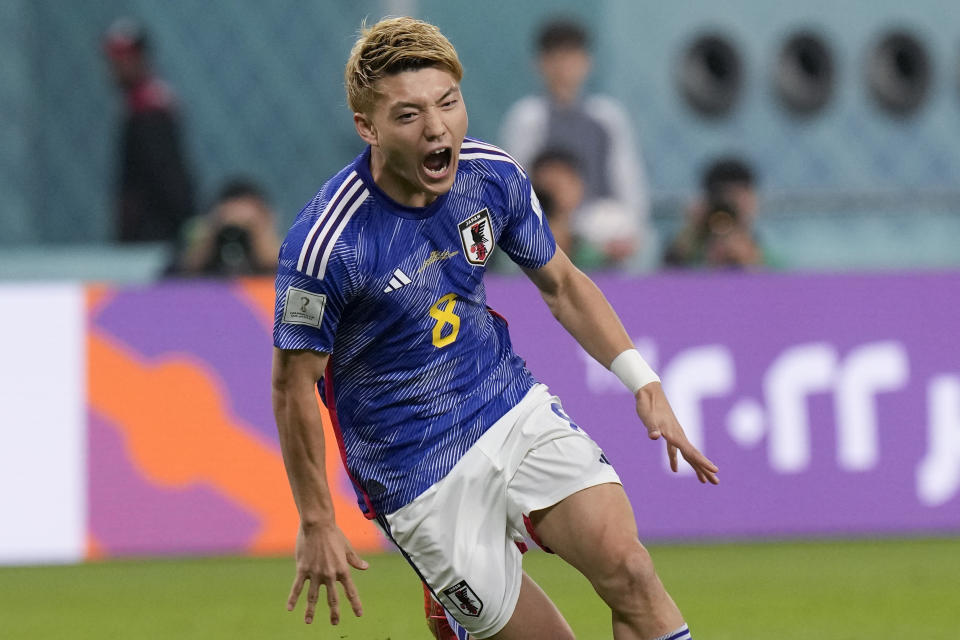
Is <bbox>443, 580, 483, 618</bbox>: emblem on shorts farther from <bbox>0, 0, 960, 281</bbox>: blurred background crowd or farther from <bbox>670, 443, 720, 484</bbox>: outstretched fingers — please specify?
<bbox>0, 0, 960, 281</bbox>: blurred background crowd

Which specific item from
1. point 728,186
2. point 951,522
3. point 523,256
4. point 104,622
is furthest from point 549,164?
point 523,256

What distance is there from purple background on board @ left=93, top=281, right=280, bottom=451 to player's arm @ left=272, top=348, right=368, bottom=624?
3883 mm

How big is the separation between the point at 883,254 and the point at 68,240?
5.53 m

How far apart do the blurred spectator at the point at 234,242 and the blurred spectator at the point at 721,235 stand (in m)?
2.09

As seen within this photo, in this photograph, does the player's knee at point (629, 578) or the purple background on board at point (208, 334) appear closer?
the player's knee at point (629, 578)

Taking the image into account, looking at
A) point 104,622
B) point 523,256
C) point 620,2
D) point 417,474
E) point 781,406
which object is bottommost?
point 104,622

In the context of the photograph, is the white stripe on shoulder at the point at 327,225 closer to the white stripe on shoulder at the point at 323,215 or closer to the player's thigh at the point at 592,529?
the white stripe on shoulder at the point at 323,215

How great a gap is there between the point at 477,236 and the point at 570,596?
2940 mm

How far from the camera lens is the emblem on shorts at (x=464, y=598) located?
15.1 feet

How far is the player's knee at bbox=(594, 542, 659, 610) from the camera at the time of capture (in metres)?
4.38

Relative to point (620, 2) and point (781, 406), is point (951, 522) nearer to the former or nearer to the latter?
point (781, 406)

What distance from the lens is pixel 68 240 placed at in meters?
12.3

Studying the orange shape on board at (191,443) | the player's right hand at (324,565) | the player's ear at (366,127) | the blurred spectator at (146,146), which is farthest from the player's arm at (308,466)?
the blurred spectator at (146,146)

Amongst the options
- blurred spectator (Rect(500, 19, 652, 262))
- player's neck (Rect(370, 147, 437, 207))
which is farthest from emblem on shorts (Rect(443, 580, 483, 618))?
blurred spectator (Rect(500, 19, 652, 262))
